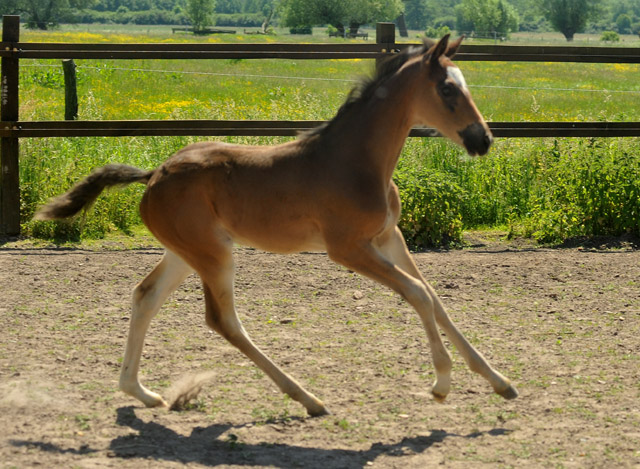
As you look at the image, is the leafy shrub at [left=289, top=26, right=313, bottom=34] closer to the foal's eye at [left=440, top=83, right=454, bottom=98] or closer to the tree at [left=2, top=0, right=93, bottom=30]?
the tree at [left=2, top=0, right=93, bottom=30]

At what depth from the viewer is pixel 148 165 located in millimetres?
9531

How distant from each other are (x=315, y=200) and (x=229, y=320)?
788mm

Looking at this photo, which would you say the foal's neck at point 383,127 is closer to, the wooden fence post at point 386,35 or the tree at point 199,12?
the wooden fence post at point 386,35

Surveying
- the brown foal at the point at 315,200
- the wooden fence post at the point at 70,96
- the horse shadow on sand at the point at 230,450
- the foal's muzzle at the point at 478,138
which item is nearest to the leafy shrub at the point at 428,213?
the brown foal at the point at 315,200

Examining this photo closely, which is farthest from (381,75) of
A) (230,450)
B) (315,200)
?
(230,450)

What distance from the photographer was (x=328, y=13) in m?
88.9

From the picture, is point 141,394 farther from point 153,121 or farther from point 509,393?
point 153,121

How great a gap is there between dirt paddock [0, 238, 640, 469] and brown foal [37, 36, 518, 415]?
0.86 feet

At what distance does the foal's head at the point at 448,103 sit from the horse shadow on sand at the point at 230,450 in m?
1.47

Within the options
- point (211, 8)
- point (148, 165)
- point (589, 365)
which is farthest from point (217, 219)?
point (211, 8)

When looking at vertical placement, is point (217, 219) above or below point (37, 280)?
above

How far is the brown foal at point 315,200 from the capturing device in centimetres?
430

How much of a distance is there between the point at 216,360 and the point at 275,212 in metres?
1.24

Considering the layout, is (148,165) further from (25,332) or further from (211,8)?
(211,8)
